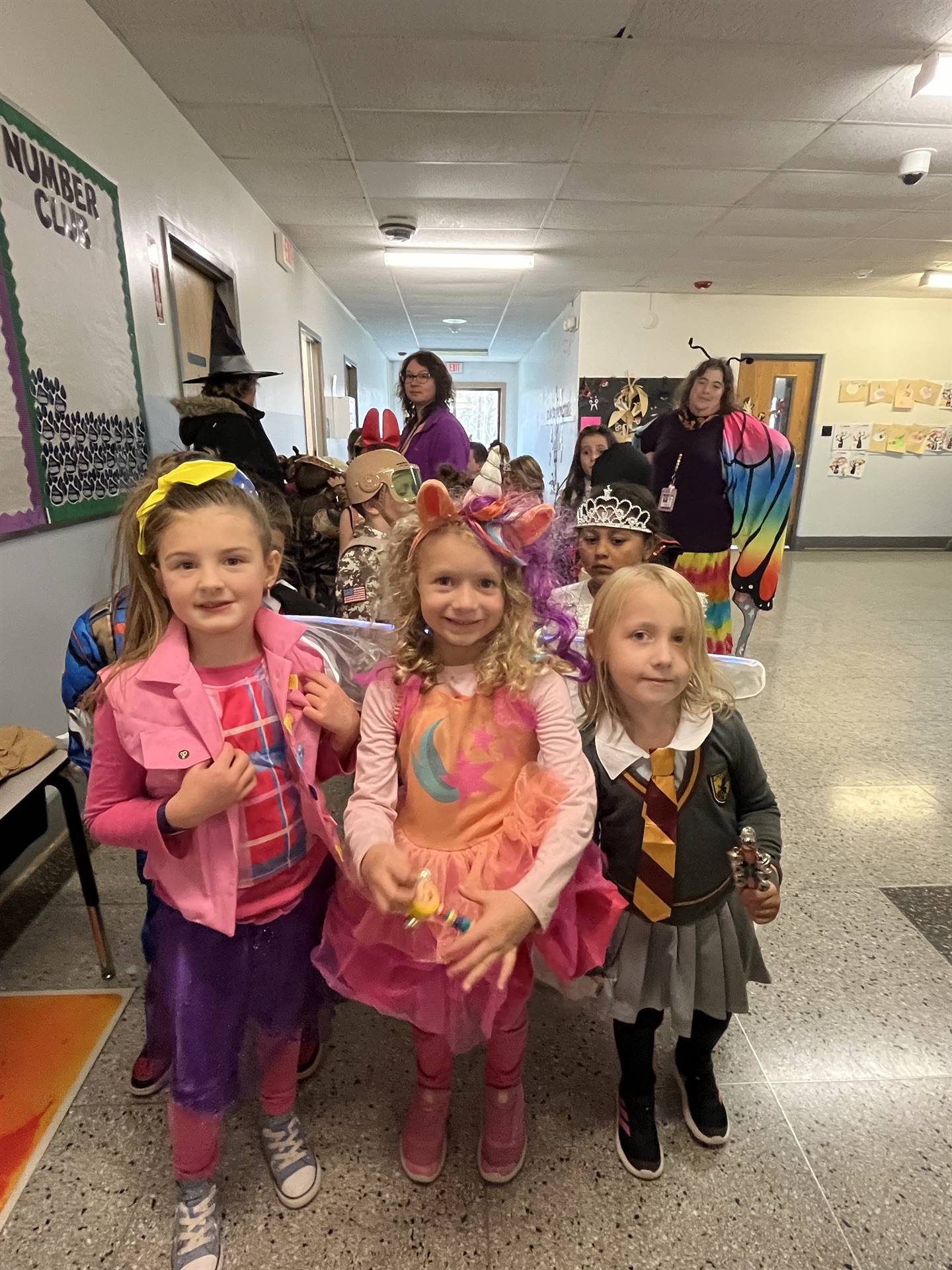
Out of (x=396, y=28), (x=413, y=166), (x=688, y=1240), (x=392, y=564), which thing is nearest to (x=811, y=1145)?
(x=688, y=1240)

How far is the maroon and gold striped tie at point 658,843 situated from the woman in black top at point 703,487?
180 cm

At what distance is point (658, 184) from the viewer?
4.12m

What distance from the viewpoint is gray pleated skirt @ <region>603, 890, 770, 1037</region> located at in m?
1.21

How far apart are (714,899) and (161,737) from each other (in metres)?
0.96

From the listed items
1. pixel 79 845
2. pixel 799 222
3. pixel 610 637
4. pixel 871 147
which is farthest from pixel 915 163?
pixel 79 845

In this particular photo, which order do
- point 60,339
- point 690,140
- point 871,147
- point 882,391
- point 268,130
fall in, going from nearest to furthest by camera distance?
point 60,339 → point 268,130 → point 690,140 → point 871,147 → point 882,391

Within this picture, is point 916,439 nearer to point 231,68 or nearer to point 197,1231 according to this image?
point 231,68

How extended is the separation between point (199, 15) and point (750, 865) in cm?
329

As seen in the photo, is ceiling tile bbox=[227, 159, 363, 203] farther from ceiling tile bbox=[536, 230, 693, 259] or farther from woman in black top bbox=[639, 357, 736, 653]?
woman in black top bbox=[639, 357, 736, 653]

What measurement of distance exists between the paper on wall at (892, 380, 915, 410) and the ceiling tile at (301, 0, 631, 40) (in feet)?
20.9

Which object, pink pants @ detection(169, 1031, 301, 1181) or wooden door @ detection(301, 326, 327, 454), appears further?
wooden door @ detection(301, 326, 327, 454)

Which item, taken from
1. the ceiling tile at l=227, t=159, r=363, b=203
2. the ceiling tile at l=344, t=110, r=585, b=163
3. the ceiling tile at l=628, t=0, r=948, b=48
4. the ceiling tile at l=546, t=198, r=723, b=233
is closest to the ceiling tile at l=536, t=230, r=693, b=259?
the ceiling tile at l=546, t=198, r=723, b=233

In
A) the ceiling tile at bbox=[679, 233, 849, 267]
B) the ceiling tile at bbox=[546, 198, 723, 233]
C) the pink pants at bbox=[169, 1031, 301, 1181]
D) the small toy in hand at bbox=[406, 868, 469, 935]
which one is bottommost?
the pink pants at bbox=[169, 1031, 301, 1181]

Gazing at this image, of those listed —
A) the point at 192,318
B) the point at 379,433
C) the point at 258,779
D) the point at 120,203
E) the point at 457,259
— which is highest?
the point at 457,259
